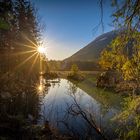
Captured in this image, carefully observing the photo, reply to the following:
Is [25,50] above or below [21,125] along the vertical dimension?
above

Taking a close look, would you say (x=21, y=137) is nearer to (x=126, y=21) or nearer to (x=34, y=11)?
(x=126, y=21)

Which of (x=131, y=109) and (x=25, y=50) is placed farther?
(x=25, y=50)

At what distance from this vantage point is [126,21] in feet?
13.3

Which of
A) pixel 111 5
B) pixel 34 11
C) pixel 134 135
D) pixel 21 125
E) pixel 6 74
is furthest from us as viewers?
pixel 34 11

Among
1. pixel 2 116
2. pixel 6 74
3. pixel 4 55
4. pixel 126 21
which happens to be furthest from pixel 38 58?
pixel 126 21

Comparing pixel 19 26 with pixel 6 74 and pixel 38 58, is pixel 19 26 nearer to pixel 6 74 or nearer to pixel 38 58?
pixel 38 58

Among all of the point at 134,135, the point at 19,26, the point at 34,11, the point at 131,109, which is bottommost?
the point at 134,135

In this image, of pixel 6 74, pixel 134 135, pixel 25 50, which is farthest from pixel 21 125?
pixel 25 50

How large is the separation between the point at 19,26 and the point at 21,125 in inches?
1196

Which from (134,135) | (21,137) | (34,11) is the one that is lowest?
(21,137)

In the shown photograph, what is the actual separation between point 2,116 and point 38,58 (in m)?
33.0

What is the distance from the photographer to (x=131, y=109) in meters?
4.05

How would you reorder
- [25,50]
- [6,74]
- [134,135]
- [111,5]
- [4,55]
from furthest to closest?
[25,50] < [4,55] < [6,74] < [134,135] < [111,5]

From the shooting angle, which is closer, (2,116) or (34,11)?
(2,116)
